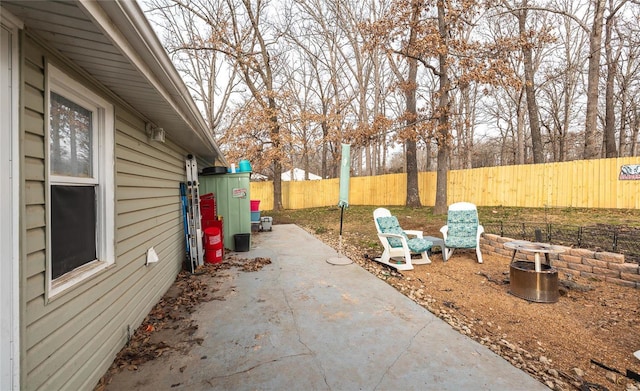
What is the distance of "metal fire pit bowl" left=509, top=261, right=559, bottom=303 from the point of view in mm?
3670

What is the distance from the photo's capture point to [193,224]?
5.14 meters

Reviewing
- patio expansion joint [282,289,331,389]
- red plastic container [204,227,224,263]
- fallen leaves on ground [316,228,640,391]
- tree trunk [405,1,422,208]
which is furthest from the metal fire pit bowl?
tree trunk [405,1,422,208]

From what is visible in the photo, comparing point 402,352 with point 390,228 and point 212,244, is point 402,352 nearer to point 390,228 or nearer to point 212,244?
point 390,228

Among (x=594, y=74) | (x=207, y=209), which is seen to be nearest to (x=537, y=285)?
(x=207, y=209)

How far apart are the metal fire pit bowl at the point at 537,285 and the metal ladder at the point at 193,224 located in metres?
4.76

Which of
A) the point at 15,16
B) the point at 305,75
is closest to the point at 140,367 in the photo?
the point at 15,16

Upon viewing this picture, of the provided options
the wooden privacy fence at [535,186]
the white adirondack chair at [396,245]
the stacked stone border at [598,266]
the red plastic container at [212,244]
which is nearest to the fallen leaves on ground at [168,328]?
the red plastic container at [212,244]

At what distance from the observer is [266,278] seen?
15.3 feet

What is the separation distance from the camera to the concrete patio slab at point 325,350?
7.01 feet

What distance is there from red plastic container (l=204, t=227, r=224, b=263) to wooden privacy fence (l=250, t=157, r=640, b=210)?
10546mm

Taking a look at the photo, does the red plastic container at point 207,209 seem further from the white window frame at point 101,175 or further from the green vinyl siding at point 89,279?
the white window frame at point 101,175

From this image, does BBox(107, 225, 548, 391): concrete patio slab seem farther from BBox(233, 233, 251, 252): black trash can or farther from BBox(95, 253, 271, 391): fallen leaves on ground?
BBox(233, 233, 251, 252): black trash can

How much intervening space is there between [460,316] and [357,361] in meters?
1.55

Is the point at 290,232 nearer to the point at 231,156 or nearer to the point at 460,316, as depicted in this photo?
the point at 460,316
